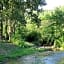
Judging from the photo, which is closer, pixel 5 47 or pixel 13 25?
pixel 5 47

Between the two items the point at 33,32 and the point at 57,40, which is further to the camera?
the point at 33,32

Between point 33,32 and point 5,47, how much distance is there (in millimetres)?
14814

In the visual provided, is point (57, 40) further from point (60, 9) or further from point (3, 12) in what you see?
point (3, 12)

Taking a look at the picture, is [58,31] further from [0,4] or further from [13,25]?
[0,4]

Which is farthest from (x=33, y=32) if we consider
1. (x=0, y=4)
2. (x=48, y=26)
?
(x=0, y=4)

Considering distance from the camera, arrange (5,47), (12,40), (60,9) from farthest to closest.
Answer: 1. (60,9)
2. (12,40)
3. (5,47)

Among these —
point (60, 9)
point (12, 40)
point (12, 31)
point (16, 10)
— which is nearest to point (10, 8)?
point (16, 10)

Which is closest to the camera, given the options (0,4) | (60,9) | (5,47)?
(0,4)

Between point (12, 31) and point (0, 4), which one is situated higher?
point (0, 4)

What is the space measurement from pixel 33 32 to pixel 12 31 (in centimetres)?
382

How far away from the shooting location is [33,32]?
2122 inches

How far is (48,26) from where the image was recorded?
176ft

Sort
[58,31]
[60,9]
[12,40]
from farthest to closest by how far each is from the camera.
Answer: [60,9], [58,31], [12,40]

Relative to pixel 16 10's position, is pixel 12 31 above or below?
below
